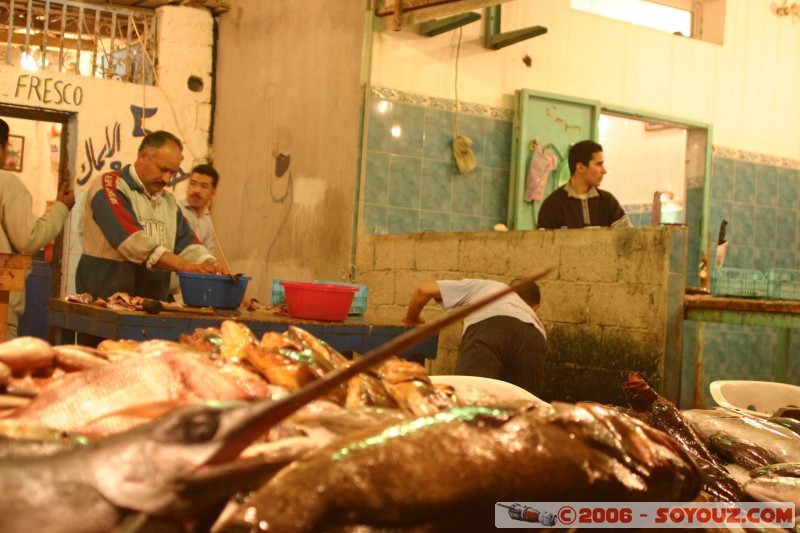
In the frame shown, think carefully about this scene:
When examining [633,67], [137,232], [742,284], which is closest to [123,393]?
[137,232]

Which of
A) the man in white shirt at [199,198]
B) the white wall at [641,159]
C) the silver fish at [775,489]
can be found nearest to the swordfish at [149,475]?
the silver fish at [775,489]

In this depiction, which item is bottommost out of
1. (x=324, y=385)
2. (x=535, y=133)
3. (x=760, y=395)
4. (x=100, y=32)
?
(x=760, y=395)

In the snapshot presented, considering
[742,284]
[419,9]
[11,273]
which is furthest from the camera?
[419,9]

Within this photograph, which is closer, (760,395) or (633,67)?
(760,395)

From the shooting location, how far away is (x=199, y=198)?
26.0ft

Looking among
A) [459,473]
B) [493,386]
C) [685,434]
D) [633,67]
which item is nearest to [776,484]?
[685,434]

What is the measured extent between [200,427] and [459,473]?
0.37 m

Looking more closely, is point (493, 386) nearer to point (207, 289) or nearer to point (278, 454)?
point (278, 454)

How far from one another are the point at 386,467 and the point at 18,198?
5.64 meters

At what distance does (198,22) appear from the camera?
10.3 m

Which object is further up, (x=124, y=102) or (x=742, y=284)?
(x=124, y=102)

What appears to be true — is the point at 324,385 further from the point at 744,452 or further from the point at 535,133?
the point at 535,133

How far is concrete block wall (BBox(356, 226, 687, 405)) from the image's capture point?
602 cm

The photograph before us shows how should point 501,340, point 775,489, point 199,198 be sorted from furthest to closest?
point 199,198
point 501,340
point 775,489
